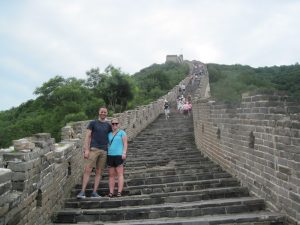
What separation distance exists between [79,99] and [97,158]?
39182 mm

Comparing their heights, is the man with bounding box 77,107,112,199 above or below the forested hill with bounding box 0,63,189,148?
below

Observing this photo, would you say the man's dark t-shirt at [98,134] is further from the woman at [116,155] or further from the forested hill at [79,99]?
the forested hill at [79,99]

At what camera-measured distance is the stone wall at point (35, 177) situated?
457 centimetres

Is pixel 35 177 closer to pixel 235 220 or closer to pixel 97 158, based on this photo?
pixel 97 158

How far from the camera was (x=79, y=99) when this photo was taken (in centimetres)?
4631

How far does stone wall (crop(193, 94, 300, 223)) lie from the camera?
18.7ft

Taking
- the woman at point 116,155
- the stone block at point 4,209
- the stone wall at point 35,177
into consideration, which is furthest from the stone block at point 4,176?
the woman at point 116,155

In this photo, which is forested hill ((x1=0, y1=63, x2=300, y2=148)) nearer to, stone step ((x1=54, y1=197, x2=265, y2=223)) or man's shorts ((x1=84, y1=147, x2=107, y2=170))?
man's shorts ((x1=84, y1=147, x2=107, y2=170))

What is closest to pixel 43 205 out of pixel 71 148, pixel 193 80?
pixel 71 148

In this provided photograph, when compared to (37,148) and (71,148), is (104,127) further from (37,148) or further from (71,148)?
(37,148)

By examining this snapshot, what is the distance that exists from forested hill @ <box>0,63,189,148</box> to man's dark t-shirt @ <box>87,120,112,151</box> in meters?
20.5

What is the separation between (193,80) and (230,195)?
41769 mm

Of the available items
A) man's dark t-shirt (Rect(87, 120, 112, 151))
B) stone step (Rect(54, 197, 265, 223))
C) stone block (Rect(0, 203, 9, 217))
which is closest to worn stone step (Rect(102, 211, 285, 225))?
stone step (Rect(54, 197, 265, 223))

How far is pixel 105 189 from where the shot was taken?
8523 millimetres
